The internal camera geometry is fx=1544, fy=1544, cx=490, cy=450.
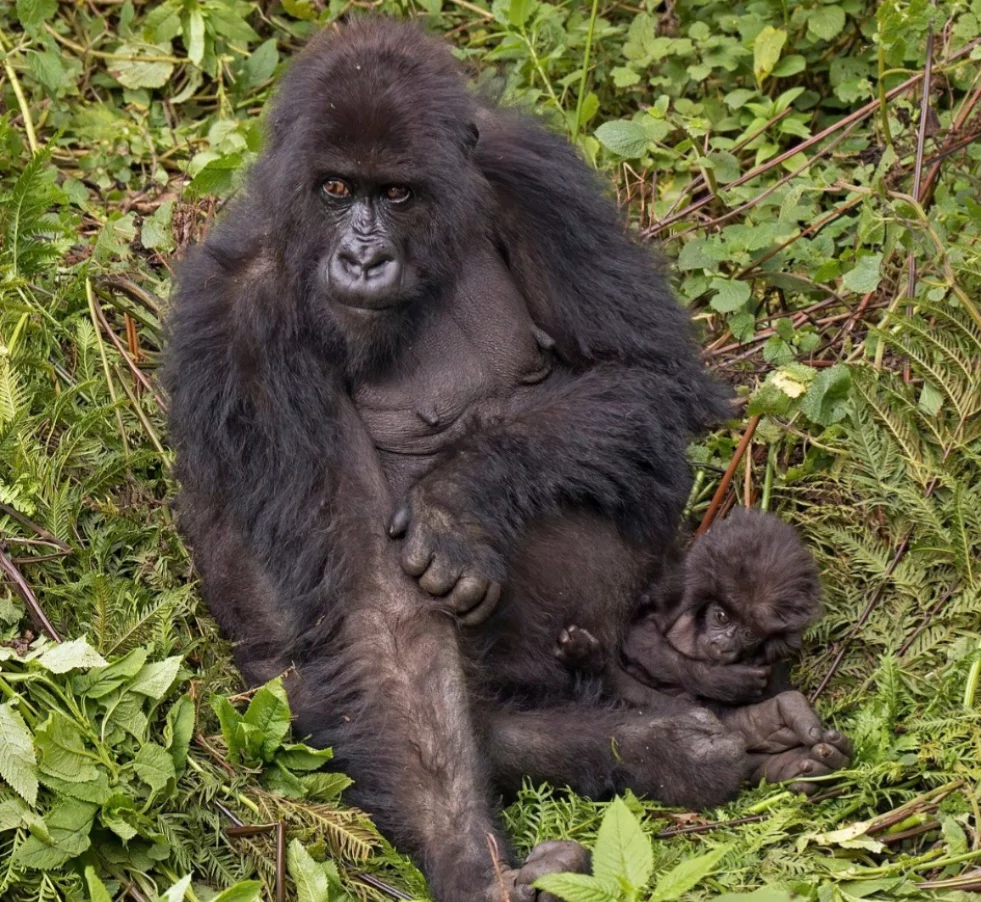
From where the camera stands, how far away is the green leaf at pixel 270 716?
4168mm

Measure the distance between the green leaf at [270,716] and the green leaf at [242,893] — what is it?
0.64 meters

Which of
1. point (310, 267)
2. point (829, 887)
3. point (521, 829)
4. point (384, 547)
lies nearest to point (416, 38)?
point (310, 267)

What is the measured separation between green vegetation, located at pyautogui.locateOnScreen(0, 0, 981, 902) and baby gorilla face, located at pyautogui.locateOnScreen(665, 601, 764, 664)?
0.32 metres

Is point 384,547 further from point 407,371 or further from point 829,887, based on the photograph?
point 829,887

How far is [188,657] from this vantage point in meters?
4.60

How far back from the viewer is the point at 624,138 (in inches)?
231

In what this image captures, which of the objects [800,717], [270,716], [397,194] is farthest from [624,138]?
[270,716]

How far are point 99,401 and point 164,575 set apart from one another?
0.75m

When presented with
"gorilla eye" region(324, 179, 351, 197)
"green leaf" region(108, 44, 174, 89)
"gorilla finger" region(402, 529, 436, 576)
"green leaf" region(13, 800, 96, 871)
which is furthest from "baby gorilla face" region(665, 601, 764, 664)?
"green leaf" region(108, 44, 174, 89)

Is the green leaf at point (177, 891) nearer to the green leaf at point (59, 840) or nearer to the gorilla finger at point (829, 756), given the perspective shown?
the green leaf at point (59, 840)

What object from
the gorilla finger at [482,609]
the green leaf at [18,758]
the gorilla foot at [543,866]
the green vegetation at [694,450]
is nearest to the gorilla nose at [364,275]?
the green vegetation at [694,450]

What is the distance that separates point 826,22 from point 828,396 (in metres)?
2.13

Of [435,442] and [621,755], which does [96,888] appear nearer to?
[621,755]

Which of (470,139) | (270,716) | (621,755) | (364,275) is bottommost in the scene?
(621,755)
